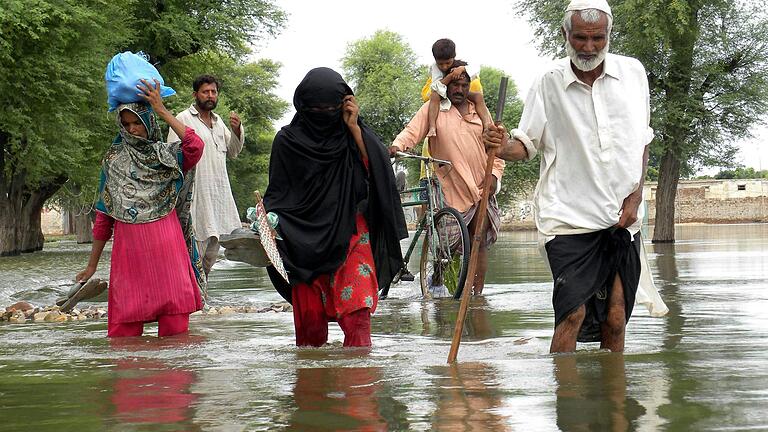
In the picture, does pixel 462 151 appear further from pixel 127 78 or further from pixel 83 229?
Result: pixel 83 229

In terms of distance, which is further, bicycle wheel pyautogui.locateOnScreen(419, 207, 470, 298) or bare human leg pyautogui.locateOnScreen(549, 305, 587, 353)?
bicycle wheel pyautogui.locateOnScreen(419, 207, 470, 298)

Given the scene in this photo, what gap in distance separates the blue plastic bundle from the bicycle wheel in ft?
11.8

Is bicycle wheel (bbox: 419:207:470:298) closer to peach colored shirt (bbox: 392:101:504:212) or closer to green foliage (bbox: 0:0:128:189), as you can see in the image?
peach colored shirt (bbox: 392:101:504:212)

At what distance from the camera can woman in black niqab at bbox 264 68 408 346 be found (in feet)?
23.7

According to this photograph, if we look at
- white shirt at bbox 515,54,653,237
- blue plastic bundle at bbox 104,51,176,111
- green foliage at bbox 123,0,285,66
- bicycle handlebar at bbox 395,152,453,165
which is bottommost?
white shirt at bbox 515,54,653,237

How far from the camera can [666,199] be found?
31297 mm

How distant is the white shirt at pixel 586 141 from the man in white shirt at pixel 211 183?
557 centimetres

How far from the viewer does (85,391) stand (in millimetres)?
5316

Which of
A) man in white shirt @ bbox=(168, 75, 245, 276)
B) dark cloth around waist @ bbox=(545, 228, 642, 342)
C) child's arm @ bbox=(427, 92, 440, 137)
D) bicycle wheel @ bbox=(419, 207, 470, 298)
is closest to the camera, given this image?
dark cloth around waist @ bbox=(545, 228, 642, 342)

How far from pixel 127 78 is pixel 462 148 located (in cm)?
426

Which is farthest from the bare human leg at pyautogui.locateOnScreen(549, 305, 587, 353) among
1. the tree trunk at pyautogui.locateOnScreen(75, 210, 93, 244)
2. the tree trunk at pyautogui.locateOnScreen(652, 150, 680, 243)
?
the tree trunk at pyautogui.locateOnScreen(75, 210, 93, 244)

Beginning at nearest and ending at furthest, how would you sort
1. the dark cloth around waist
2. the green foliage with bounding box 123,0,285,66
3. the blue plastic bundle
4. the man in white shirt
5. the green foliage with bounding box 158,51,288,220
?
the dark cloth around waist
the blue plastic bundle
the man in white shirt
the green foliage with bounding box 123,0,285,66
the green foliage with bounding box 158,51,288,220

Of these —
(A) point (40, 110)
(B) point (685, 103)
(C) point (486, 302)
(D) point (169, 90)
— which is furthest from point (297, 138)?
(B) point (685, 103)

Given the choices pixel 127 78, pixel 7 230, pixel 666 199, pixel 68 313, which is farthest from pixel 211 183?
pixel 666 199
